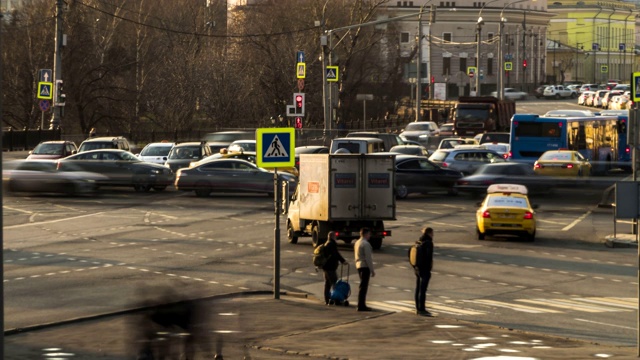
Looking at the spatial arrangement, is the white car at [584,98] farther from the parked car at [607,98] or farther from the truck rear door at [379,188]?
the truck rear door at [379,188]

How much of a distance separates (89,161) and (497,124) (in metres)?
→ 34.7

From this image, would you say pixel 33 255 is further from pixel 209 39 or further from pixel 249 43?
pixel 209 39

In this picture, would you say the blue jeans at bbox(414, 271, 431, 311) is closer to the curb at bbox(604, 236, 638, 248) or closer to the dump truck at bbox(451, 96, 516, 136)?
the curb at bbox(604, 236, 638, 248)

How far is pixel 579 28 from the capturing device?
591 ft

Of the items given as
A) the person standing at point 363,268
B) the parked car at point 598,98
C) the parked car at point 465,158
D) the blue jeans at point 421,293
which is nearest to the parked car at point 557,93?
the parked car at point 598,98

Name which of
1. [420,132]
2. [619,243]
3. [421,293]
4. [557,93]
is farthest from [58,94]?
[557,93]

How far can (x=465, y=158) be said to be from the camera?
159ft

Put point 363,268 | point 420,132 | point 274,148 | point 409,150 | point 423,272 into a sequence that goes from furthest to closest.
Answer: point 420,132, point 409,150, point 274,148, point 363,268, point 423,272

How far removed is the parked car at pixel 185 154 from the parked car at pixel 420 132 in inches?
845

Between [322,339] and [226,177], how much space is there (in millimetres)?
25777

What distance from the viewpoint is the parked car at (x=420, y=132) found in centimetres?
7056

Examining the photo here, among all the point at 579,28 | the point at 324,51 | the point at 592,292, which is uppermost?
the point at 579,28

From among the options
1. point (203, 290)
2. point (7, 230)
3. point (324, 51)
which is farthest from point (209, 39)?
point (203, 290)

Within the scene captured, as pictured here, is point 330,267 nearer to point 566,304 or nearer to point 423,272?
point 423,272
